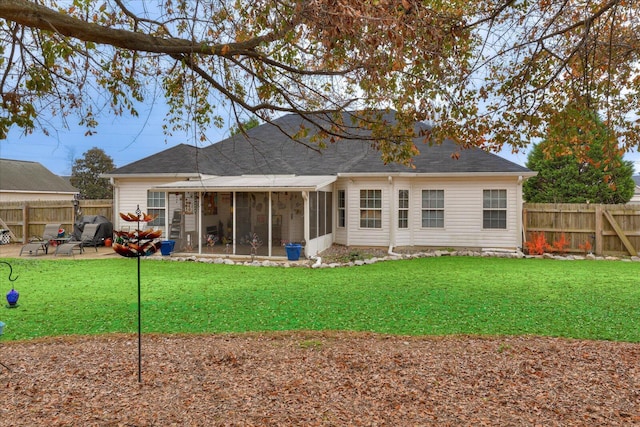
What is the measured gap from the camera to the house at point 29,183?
28.1 meters

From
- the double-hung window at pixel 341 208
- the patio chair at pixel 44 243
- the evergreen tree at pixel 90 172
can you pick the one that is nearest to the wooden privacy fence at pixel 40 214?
the patio chair at pixel 44 243

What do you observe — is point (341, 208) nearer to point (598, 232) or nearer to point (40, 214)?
point (598, 232)

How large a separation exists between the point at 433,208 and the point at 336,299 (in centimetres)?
892

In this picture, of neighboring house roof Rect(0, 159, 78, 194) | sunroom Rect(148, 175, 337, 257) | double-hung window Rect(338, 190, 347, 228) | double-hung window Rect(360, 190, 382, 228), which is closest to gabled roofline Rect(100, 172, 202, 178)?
sunroom Rect(148, 175, 337, 257)

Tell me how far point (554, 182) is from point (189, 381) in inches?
997

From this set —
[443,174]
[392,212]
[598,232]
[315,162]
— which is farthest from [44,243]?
[598,232]

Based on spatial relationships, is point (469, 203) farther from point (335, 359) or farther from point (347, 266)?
point (335, 359)

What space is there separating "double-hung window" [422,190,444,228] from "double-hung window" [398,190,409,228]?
2.07ft

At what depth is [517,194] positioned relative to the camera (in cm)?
1509

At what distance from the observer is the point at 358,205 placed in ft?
51.8

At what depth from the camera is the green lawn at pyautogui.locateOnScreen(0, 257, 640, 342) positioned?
621cm

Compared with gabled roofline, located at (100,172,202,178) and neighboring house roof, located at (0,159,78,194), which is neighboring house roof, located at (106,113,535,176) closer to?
gabled roofline, located at (100,172,202,178)

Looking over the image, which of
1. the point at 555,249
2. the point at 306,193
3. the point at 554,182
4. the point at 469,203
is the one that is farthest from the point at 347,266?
the point at 554,182

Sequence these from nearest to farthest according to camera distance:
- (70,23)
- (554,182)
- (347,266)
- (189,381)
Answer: (70,23)
(189,381)
(347,266)
(554,182)
